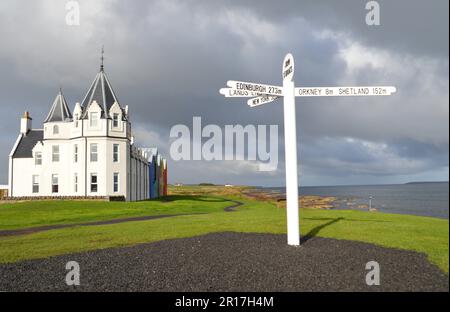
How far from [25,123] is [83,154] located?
16.3 metres

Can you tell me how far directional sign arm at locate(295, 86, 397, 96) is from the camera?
967 centimetres

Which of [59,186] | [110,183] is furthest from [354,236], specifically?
[59,186]

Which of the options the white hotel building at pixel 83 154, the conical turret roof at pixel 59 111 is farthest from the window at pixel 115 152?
the conical turret roof at pixel 59 111

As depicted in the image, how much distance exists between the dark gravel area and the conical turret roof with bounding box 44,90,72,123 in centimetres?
3617

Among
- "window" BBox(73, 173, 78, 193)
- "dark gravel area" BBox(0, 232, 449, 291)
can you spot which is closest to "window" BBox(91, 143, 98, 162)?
"window" BBox(73, 173, 78, 193)

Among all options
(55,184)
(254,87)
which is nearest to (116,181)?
(55,184)

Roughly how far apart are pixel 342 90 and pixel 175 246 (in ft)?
24.6

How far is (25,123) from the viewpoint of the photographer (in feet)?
157

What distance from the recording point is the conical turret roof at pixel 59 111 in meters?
42.5

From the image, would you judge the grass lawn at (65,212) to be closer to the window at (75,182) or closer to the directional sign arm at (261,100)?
the window at (75,182)

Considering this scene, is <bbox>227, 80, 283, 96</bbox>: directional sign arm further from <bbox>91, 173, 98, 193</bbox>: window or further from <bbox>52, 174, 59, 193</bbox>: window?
<bbox>52, 174, 59, 193</bbox>: window
